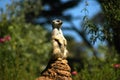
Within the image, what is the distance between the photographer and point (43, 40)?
28.7 m

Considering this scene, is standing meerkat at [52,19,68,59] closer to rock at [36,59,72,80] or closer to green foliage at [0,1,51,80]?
rock at [36,59,72,80]

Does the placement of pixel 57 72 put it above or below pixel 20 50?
below

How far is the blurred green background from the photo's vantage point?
1425 centimetres

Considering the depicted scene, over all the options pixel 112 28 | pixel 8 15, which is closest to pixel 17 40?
pixel 8 15

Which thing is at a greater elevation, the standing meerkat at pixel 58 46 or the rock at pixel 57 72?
the standing meerkat at pixel 58 46

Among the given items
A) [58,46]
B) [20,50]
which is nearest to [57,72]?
[58,46]

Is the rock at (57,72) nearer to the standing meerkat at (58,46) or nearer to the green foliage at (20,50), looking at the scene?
the standing meerkat at (58,46)

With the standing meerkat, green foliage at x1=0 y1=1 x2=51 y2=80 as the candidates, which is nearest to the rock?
the standing meerkat

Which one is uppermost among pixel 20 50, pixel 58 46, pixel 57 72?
pixel 20 50

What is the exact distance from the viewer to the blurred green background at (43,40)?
14.2 meters

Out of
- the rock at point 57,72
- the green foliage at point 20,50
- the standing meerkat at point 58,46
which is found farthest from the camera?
the green foliage at point 20,50

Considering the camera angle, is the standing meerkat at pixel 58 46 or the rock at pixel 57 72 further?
the standing meerkat at pixel 58 46

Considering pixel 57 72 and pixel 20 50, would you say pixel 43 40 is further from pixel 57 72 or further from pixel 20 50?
pixel 57 72

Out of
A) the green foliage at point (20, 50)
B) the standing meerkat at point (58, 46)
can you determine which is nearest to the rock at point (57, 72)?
the standing meerkat at point (58, 46)
